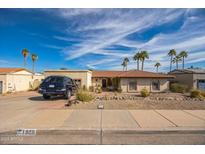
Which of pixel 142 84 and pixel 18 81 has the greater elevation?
pixel 18 81

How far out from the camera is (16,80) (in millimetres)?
23062

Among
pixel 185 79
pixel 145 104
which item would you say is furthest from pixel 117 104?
pixel 185 79

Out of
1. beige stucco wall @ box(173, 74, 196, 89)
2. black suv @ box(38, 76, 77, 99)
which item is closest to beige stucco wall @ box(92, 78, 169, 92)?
beige stucco wall @ box(173, 74, 196, 89)

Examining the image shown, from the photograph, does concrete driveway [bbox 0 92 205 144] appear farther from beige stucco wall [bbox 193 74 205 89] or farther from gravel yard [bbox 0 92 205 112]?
beige stucco wall [bbox 193 74 205 89]

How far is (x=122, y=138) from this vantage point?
16.4 ft

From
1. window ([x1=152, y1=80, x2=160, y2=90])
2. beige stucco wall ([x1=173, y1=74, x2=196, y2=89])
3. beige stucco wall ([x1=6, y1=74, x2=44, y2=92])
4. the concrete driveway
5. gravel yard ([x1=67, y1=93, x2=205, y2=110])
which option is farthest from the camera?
beige stucco wall ([x1=173, y1=74, x2=196, y2=89])

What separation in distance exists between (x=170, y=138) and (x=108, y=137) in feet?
5.77

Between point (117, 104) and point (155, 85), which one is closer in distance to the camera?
point (117, 104)

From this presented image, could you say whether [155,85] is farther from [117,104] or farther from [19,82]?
[19,82]

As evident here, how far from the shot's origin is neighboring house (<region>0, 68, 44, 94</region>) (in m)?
21.2

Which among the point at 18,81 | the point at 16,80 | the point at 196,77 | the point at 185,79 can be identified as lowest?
the point at 18,81

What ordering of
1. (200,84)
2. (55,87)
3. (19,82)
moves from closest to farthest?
(55,87), (19,82), (200,84)
